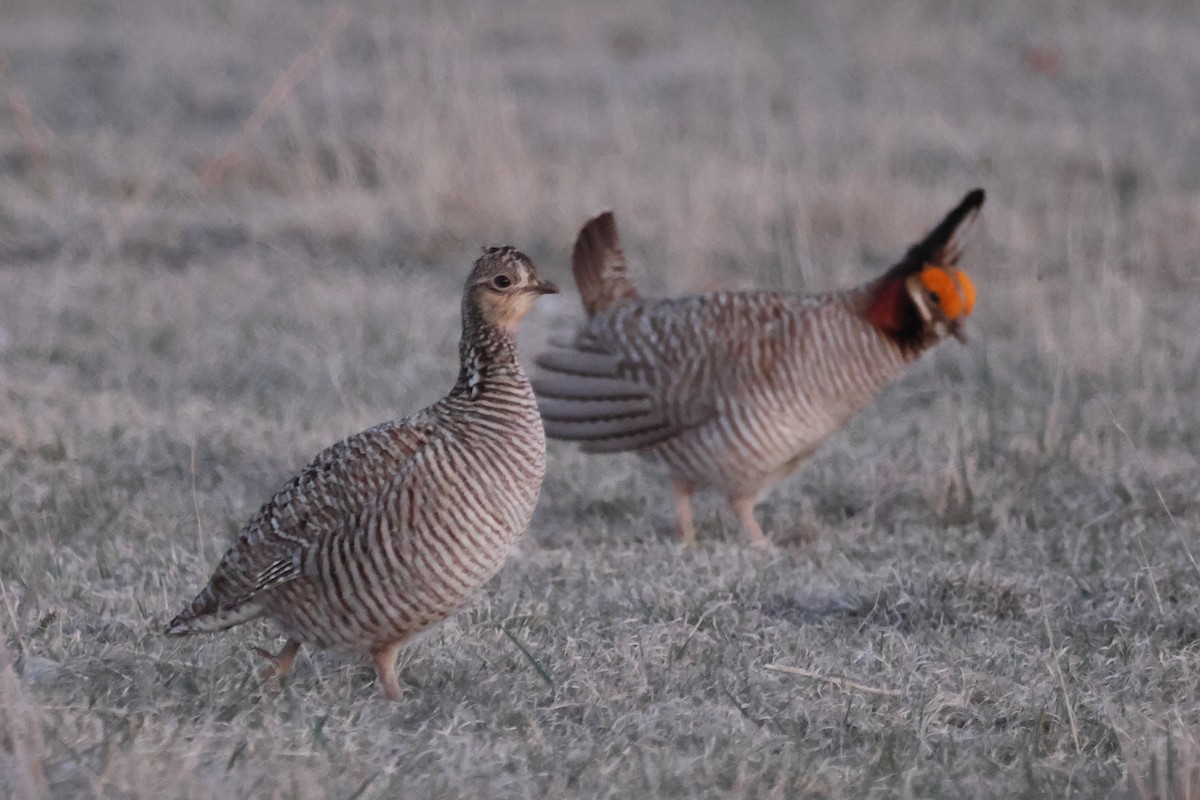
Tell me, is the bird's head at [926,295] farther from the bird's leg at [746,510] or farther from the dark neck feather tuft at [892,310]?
the bird's leg at [746,510]

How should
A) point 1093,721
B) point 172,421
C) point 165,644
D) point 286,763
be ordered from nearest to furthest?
point 286,763, point 1093,721, point 165,644, point 172,421

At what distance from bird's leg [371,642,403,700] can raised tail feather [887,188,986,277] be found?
2.50m

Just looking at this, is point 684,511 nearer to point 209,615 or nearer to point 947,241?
point 947,241

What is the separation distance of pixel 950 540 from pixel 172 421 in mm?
2589

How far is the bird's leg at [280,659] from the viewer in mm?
3707

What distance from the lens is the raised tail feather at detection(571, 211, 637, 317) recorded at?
5.83m

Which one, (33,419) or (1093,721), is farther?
(33,419)

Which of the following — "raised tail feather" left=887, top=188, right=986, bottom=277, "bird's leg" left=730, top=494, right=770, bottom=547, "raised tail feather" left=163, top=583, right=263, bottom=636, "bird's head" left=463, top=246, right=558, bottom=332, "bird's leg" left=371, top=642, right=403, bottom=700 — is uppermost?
"bird's head" left=463, top=246, right=558, bottom=332

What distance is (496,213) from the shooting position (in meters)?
8.73

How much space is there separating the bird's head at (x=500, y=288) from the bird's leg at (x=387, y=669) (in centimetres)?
71

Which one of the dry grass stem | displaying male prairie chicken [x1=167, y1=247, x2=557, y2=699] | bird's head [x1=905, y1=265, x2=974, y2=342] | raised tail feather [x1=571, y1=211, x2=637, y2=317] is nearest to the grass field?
the dry grass stem

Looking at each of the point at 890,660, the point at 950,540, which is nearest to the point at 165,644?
the point at 890,660

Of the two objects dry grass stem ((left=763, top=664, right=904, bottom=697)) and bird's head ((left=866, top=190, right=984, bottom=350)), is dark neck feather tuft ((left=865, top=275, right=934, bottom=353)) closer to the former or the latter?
bird's head ((left=866, top=190, right=984, bottom=350))

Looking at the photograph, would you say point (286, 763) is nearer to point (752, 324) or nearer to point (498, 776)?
point (498, 776)
